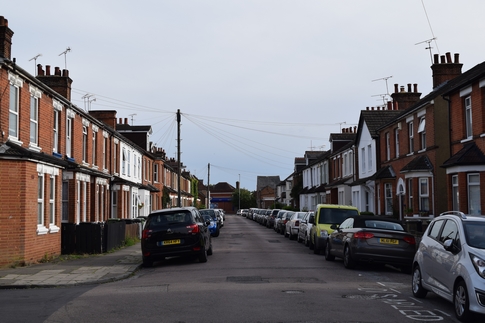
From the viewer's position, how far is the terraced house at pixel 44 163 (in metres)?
16.5

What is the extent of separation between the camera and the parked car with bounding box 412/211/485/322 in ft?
26.7

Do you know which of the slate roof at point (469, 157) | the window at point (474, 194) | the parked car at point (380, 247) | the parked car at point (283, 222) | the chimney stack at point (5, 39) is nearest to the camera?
the parked car at point (380, 247)

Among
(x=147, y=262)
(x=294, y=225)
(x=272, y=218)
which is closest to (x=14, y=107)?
(x=147, y=262)

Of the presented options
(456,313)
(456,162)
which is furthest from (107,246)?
(456,313)

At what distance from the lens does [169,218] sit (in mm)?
17375

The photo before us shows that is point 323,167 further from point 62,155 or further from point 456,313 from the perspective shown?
point 456,313

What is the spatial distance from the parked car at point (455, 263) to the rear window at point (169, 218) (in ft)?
26.6

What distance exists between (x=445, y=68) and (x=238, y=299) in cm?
2399

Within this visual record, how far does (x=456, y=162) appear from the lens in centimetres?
2072

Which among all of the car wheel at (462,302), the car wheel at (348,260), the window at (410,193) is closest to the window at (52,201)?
the car wheel at (348,260)

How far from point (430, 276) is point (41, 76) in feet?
69.9

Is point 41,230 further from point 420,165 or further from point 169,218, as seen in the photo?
point 420,165

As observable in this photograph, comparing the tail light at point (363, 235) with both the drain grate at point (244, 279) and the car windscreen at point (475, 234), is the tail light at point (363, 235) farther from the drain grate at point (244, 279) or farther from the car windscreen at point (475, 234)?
the car windscreen at point (475, 234)

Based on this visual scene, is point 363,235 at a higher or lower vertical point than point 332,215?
lower
